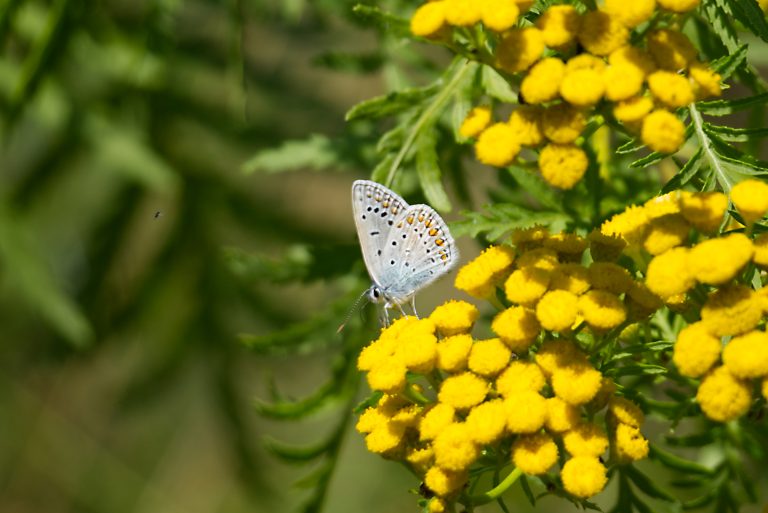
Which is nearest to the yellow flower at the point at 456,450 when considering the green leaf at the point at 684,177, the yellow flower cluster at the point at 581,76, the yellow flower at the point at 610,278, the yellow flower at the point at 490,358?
the yellow flower at the point at 490,358

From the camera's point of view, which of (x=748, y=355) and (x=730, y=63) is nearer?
(x=748, y=355)

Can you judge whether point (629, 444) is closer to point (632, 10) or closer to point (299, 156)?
point (632, 10)

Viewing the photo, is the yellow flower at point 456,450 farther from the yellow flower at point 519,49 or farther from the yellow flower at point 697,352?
the yellow flower at point 519,49

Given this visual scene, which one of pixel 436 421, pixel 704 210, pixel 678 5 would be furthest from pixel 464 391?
pixel 678 5

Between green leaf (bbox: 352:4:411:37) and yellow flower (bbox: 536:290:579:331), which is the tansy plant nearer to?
yellow flower (bbox: 536:290:579:331)

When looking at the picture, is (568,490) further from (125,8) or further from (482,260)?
(125,8)

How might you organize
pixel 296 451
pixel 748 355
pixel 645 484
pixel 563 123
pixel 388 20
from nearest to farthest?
pixel 748 355
pixel 563 123
pixel 645 484
pixel 388 20
pixel 296 451

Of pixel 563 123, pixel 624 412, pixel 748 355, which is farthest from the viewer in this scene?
pixel 624 412
